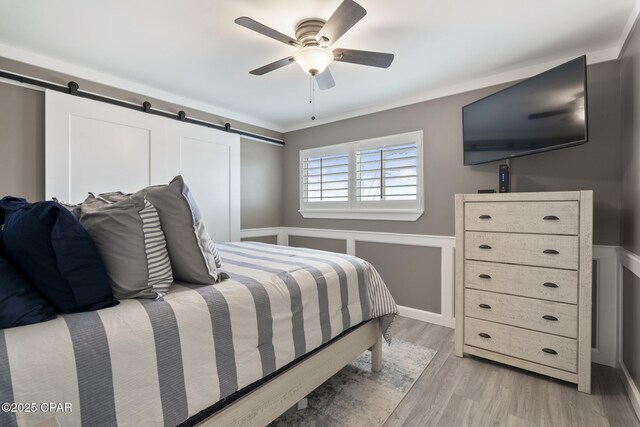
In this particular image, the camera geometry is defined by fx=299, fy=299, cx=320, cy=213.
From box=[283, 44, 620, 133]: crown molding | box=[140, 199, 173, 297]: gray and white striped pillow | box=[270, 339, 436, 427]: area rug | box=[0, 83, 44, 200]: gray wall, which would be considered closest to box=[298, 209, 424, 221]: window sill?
box=[283, 44, 620, 133]: crown molding

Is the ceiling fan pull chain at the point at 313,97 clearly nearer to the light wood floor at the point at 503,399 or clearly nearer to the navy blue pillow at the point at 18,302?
the navy blue pillow at the point at 18,302

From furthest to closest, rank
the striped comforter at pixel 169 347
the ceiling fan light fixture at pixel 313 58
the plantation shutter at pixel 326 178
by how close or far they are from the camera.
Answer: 1. the plantation shutter at pixel 326 178
2. the ceiling fan light fixture at pixel 313 58
3. the striped comforter at pixel 169 347

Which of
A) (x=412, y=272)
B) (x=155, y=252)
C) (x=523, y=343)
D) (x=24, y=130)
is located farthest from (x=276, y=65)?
(x=523, y=343)

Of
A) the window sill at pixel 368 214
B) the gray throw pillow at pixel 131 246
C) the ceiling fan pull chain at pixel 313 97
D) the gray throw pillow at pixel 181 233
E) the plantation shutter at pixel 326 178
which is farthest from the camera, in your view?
the plantation shutter at pixel 326 178

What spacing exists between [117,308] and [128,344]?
0.57 feet

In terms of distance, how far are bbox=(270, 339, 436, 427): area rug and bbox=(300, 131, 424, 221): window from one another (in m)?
1.49

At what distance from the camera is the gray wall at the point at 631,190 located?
6.05 ft

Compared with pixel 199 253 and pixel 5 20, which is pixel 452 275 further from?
pixel 5 20

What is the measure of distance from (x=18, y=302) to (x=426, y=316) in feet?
10.4

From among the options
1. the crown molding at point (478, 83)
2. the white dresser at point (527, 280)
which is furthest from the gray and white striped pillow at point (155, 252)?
the crown molding at point (478, 83)

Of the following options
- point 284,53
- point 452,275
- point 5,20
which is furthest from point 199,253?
point 452,275

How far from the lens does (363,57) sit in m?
1.96

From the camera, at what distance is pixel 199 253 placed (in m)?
A: 1.42

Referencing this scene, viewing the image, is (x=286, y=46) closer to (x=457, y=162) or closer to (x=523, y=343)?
(x=457, y=162)
